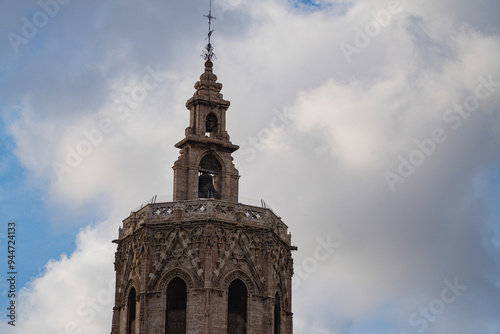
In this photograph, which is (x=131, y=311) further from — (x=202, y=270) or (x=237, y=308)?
(x=237, y=308)

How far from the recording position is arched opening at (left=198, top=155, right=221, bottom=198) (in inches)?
3415

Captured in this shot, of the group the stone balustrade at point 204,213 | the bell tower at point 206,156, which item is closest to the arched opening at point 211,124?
the bell tower at point 206,156

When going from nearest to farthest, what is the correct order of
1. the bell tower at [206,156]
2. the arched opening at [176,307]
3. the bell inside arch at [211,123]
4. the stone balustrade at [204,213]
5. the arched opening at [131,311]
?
the arched opening at [176,307], the stone balustrade at [204,213], the arched opening at [131,311], the bell tower at [206,156], the bell inside arch at [211,123]

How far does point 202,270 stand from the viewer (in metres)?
80.3

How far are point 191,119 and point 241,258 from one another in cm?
1171

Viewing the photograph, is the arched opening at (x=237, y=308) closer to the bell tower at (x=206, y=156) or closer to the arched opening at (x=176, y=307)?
the arched opening at (x=176, y=307)

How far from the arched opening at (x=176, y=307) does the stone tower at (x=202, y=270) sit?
6cm

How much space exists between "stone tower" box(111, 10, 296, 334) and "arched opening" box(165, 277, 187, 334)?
2.4 inches

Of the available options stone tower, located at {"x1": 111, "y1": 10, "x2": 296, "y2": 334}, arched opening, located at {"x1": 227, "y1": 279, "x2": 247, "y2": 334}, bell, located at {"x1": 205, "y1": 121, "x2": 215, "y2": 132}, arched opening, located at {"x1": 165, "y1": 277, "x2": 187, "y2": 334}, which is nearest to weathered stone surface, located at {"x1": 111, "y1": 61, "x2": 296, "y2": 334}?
stone tower, located at {"x1": 111, "y1": 10, "x2": 296, "y2": 334}

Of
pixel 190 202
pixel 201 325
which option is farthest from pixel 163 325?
pixel 190 202

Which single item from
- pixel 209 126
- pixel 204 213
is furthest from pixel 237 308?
pixel 209 126

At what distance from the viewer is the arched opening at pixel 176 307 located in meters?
80.1

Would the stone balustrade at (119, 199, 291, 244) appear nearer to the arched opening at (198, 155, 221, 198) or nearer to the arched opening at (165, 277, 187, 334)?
the arched opening at (165, 277, 187, 334)

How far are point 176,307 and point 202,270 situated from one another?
2813 millimetres
